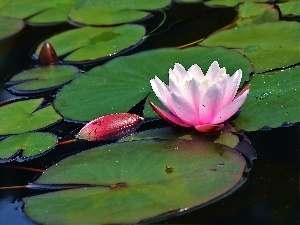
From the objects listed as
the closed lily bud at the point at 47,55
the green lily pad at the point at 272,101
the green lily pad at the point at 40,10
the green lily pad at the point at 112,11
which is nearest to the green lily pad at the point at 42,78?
the closed lily bud at the point at 47,55

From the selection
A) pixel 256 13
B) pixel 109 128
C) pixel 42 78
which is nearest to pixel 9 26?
pixel 42 78

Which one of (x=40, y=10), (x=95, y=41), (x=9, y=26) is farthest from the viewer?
(x=40, y=10)

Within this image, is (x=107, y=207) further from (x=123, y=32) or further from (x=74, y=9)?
(x=74, y=9)

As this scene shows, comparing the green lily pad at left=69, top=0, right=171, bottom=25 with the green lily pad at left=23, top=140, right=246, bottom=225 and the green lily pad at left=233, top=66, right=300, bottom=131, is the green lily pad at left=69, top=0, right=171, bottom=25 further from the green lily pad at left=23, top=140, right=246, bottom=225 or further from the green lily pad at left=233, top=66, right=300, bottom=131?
the green lily pad at left=23, top=140, right=246, bottom=225

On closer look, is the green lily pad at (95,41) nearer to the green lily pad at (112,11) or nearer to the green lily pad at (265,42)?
the green lily pad at (112,11)

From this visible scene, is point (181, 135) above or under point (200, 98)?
under

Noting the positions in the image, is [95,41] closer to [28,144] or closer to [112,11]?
→ [112,11]
